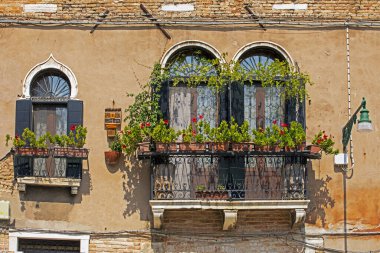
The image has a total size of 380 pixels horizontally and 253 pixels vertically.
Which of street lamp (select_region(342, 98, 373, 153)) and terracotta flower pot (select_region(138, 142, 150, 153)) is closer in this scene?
street lamp (select_region(342, 98, 373, 153))

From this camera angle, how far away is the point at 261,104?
40.3 feet

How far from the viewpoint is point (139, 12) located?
12.3m

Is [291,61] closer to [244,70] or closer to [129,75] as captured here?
[244,70]

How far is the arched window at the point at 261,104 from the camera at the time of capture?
12.1 meters

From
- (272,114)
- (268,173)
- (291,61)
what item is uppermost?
(291,61)

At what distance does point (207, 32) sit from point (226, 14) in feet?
1.52

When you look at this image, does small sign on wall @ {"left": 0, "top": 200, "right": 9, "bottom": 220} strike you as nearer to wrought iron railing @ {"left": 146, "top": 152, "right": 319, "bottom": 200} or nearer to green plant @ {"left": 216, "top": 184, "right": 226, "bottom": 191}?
wrought iron railing @ {"left": 146, "top": 152, "right": 319, "bottom": 200}

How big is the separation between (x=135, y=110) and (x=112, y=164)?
39.2 inches

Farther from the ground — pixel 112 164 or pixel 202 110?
pixel 202 110

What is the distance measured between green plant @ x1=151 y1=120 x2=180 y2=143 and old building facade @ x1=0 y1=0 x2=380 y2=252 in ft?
1.99

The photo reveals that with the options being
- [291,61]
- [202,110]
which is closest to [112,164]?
[202,110]

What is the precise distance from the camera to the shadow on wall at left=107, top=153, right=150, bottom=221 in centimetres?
1190

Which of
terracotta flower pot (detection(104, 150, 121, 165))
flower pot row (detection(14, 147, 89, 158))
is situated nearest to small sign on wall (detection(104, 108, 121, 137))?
terracotta flower pot (detection(104, 150, 121, 165))

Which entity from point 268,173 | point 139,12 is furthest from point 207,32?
point 268,173
